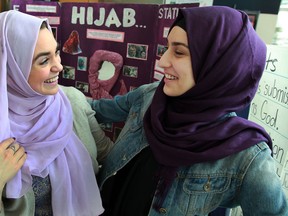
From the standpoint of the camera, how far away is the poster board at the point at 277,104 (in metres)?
1.22

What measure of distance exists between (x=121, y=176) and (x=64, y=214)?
237 millimetres

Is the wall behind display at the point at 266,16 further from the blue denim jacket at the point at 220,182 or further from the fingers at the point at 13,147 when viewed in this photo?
the fingers at the point at 13,147

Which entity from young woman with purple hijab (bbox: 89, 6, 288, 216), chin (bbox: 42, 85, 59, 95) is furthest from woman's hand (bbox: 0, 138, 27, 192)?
young woman with purple hijab (bbox: 89, 6, 288, 216)

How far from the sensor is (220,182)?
84 centimetres

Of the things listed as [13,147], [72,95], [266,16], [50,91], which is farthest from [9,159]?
[266,16]

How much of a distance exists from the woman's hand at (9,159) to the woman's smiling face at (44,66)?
0.20m

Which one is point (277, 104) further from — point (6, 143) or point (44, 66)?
point (6, 143)

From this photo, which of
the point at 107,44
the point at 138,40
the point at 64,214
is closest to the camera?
the point at 64,214

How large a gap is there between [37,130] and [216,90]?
610 mm

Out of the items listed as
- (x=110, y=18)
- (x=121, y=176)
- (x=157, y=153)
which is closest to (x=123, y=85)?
(x=110, y=18)

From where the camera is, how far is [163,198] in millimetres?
887

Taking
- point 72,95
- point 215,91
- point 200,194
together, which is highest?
point 215,91

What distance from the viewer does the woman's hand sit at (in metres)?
0.86

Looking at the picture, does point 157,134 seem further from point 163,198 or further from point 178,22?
point 178,22
